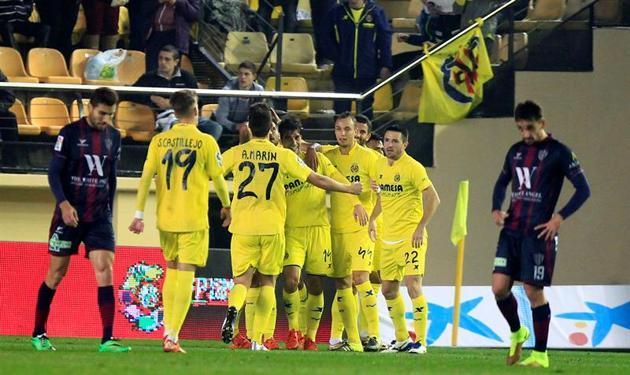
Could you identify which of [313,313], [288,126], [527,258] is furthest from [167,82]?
[527,258]

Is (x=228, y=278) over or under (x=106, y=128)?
under

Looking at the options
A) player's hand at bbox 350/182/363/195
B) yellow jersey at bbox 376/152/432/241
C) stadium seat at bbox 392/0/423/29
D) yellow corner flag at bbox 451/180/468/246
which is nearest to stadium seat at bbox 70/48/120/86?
stadium seat at bbox 392/0/423/29

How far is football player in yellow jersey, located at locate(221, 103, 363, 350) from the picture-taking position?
14.7m

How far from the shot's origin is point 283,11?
947 inches

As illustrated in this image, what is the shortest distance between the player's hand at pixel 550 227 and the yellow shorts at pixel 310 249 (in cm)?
390

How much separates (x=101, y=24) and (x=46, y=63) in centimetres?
140

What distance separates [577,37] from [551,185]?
8.39 metres

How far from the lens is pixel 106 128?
548 inches

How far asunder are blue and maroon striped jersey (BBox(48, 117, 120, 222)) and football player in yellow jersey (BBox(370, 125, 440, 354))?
139 inches

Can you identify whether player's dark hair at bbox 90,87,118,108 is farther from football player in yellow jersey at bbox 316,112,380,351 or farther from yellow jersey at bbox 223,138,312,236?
football player in yellow jersey at bbox 316,112,380,351

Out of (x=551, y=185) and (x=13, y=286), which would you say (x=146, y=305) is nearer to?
(x=13, y=286)

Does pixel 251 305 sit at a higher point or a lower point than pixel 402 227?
lower

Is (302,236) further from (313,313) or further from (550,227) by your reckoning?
(550,227)

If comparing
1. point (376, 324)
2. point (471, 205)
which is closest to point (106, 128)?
point (376, 324)
